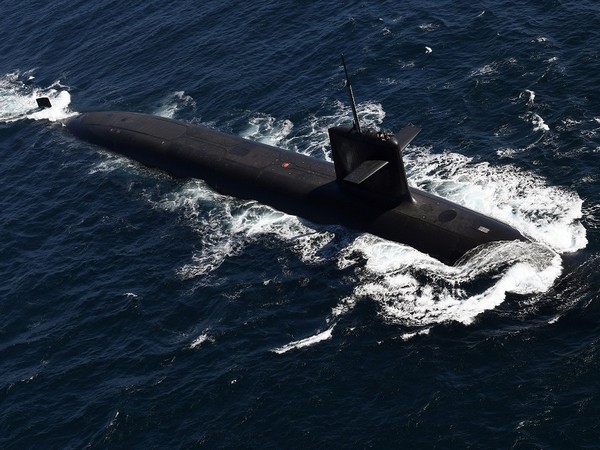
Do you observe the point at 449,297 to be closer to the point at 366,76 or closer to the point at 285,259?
the point at 285,259

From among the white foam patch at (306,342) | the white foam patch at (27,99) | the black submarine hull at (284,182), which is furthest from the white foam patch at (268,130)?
the white foam patch at (306,342)

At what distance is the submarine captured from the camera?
1887 inches

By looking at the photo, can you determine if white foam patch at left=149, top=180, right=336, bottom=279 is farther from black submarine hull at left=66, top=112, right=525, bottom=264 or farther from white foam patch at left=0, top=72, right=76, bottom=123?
white foam patch at left=0, top=72, right=76, bottom=123

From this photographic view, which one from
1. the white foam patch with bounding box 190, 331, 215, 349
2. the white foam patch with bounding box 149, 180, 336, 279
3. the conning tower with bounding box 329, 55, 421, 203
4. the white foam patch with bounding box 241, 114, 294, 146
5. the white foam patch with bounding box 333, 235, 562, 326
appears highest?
the conning tower with bounding box 329, 55, 421, 203

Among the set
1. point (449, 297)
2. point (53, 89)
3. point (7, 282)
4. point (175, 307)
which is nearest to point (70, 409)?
point (175, 307)

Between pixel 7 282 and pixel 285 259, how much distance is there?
20.8 meters

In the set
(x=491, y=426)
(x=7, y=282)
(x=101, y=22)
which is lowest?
(x=491, y=426)

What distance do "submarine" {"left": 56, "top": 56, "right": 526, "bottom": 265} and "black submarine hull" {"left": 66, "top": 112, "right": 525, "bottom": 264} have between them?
7cm

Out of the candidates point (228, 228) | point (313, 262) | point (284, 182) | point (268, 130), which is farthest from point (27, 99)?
point (313, 262)

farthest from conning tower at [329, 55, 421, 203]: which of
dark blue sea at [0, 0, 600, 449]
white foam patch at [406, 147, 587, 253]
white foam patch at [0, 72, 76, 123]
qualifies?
white foam patch at [0, 72, 76, 123]

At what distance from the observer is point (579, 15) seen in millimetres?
70438

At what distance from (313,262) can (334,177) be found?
745 centimetres

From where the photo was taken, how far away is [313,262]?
50.9m

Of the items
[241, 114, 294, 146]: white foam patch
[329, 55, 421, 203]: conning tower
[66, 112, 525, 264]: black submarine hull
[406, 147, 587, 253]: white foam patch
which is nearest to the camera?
[329, 55, 421, 203]: conning tower
